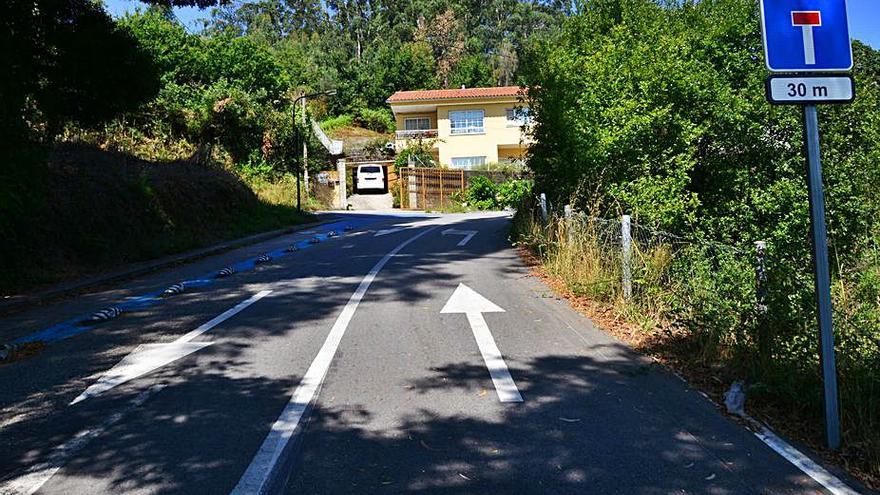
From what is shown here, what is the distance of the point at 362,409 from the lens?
16.9ft

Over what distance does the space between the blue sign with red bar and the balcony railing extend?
139 ft

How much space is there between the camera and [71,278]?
12508 millimetres

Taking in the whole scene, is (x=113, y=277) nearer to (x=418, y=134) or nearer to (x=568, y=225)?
(x=568, y=225)

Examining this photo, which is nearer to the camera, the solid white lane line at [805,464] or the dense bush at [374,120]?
the solid white lane line at [805,464]

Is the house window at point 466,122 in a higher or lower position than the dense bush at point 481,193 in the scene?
higher

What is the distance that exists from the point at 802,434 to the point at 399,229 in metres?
Answer: 19.0

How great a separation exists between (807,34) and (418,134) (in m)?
44.0

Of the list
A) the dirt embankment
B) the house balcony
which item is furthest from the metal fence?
the dirt embankment

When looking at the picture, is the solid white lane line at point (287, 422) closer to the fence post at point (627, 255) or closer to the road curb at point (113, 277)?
the fence post at point (627, 255)

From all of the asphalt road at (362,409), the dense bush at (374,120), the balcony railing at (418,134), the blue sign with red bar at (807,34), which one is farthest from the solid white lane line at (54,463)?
the dense bush at (374,120)

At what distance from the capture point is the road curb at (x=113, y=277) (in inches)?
403

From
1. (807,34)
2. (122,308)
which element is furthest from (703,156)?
(122,308)

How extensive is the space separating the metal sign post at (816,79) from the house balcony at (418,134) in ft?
140

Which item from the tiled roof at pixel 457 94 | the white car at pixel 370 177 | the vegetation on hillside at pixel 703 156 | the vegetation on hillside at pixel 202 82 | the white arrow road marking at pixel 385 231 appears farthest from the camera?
the tiled roof at pixel 457 94
